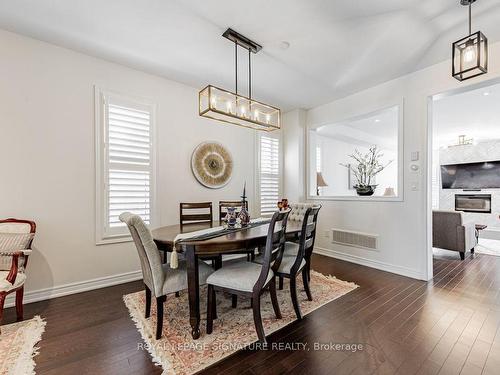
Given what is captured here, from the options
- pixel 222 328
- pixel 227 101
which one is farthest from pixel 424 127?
pixel 222 328

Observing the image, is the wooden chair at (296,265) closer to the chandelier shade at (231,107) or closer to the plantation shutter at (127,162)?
the chandelier shade at (231,107)

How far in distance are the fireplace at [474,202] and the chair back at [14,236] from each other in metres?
9.74

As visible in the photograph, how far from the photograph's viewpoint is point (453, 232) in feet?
13.8

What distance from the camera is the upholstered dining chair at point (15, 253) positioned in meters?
2.08

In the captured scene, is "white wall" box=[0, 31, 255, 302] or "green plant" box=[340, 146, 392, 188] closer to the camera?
"white wall" box=[0, 31, 255, 302]

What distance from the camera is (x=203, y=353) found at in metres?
1.81

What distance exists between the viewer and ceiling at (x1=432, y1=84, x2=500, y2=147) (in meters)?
4.28

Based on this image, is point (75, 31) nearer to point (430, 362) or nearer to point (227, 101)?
point (227, 101)

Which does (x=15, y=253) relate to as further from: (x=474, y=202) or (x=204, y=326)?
(x=474, y=202)

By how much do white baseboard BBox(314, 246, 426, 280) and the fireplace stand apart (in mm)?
5530

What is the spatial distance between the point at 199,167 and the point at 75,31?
2134 millimetres

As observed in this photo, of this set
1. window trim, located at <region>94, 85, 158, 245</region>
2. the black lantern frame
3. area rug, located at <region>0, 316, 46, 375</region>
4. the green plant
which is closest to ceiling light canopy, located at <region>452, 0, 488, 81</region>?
the black lantern frame

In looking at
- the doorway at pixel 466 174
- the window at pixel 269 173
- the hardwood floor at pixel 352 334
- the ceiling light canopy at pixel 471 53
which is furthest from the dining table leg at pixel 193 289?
the doorway at pixel 466 174

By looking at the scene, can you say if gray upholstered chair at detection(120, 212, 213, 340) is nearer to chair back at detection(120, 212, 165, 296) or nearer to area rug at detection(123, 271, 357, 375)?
chair back at detection(120, 212, 165, 296)
